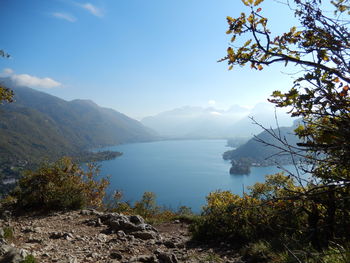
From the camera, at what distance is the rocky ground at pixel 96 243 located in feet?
15.0

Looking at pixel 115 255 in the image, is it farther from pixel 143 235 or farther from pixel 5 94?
pixel 5 94

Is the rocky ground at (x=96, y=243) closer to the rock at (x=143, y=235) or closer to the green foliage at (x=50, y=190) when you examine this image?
the rock at (x=143, y=235)

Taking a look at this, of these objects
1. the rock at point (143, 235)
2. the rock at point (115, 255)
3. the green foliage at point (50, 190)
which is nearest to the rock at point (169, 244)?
the rock at point (143, 235)

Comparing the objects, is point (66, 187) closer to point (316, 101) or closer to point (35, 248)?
point (35, 248)

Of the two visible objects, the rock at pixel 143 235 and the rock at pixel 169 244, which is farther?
the rock at pixel 143 235

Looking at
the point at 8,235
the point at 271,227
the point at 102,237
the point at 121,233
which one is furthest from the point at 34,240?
the point at 271,227

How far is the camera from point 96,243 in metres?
5.49

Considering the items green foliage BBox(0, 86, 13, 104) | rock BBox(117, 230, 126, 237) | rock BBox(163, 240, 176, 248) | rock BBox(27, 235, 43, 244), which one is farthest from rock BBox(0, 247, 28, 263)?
green foliage BBox(0, 86, 13, 104)

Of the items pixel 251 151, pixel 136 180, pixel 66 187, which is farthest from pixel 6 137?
pixel 66 187

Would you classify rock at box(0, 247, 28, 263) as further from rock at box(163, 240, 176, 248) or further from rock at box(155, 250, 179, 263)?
rock at box(163, 240, 176, 248)

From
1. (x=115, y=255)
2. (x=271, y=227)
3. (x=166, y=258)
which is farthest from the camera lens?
(x=271, y=227)

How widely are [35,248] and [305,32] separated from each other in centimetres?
638

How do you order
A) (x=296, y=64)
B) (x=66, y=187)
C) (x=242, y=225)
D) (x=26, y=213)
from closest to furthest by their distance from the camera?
1. (x=296, y=64)
2. (x=242, y=225)
3. (x=26, y=213)
4. (x=66, y=187)

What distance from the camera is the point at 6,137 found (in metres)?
157
